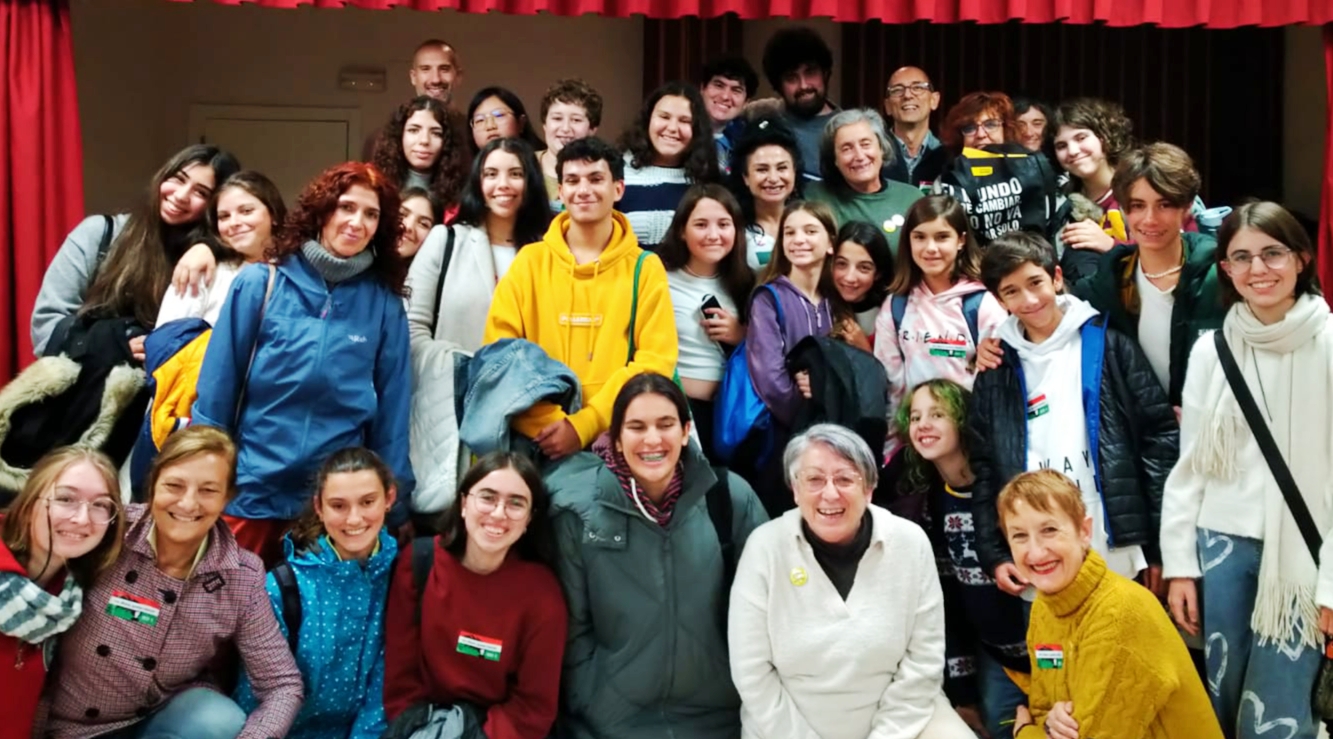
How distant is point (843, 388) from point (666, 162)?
46.7 inches

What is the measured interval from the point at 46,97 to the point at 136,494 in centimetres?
160

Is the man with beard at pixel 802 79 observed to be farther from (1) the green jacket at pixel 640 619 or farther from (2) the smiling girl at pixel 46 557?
(2) the smiling girl at pixel 46 557

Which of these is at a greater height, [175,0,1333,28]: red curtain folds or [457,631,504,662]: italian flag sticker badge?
[175,0,1333,28]: red curtain folds

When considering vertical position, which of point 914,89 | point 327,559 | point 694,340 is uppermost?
point 914,89

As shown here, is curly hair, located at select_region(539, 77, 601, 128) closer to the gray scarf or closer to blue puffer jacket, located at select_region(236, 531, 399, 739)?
the gray scarf

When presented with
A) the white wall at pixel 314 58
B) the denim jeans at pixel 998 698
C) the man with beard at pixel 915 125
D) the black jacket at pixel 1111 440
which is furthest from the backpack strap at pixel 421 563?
the white wall at pixel 314 58

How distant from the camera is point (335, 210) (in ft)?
11.1

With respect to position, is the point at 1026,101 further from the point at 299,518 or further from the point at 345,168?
the point at 299,518

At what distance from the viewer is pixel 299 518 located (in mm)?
3285

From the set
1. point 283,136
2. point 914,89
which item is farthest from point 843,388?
point 283,136

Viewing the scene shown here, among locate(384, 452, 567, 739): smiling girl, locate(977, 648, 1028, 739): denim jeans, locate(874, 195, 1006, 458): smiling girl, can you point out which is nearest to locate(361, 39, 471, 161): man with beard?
locate(874, 195, 1006, 458): smiling girl

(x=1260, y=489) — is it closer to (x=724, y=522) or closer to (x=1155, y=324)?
(x=1155, y=324)

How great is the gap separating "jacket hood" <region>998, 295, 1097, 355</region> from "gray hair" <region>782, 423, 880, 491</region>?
0.56 metres

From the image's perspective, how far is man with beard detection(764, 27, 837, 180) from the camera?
474 cm
